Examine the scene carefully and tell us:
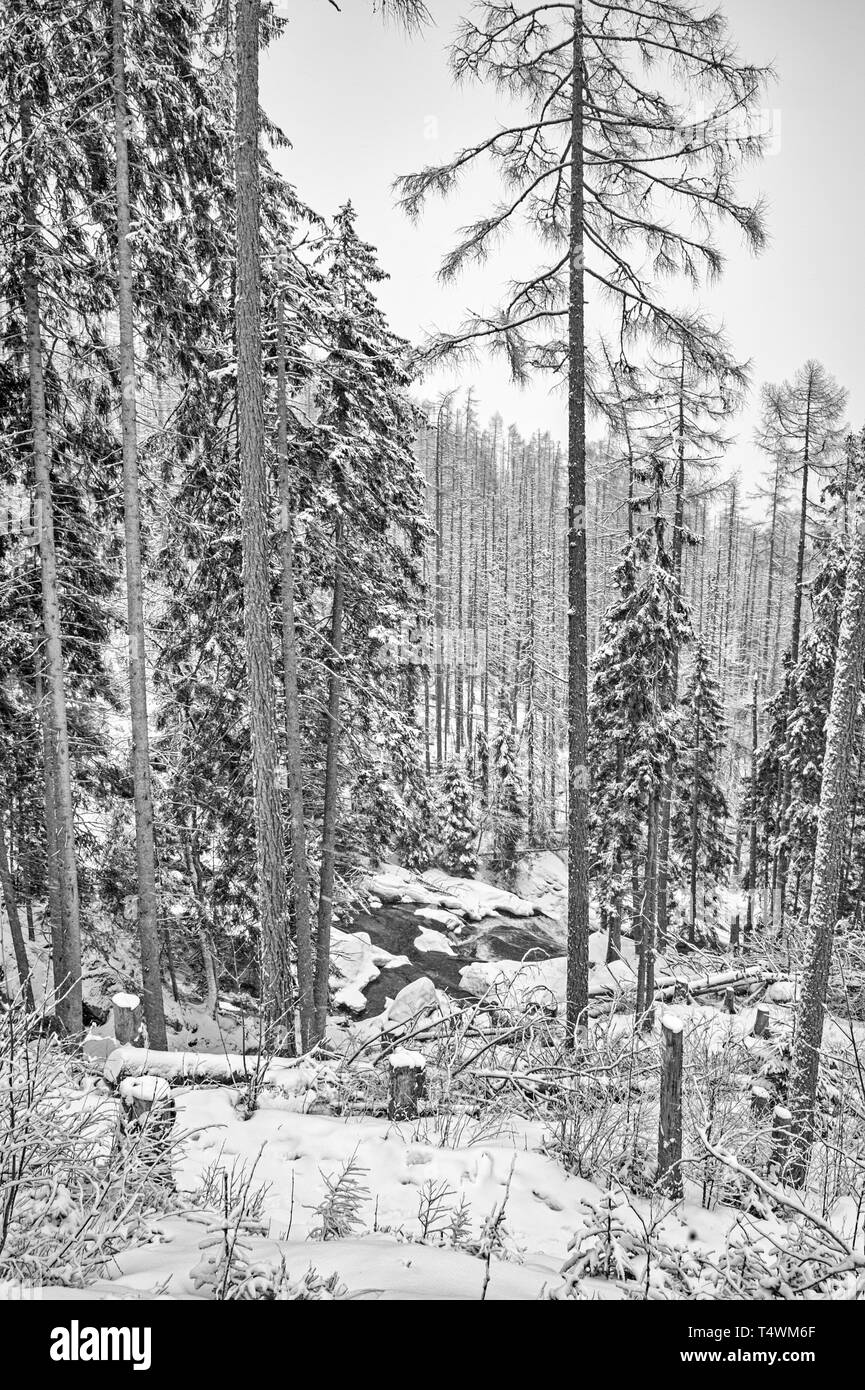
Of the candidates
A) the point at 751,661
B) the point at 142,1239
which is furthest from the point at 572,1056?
the point at 751,661

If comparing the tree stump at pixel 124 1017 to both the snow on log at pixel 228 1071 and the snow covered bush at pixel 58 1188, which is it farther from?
the snow covered bush at pixel 58 1188

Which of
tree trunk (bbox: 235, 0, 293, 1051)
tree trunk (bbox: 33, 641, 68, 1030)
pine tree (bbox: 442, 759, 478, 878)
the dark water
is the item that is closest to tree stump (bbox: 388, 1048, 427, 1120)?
tree trunk (bbox: 235, 0, 293, 1051)

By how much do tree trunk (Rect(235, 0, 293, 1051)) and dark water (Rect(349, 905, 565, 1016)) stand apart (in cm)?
1129

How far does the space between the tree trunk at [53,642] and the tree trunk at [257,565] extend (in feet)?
11.0

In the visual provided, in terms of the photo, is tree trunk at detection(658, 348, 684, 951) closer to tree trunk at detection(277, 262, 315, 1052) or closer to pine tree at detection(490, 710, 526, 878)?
tree trunk at detection(277, 262, 315, 1052)

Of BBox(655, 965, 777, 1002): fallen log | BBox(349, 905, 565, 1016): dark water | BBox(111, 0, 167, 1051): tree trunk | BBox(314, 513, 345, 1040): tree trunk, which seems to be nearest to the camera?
BBox(111, 0, 167, 1051): tree trunk

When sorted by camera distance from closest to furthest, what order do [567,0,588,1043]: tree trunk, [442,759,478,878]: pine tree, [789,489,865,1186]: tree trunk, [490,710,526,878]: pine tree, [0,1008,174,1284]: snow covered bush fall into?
[0,1008,174,1284]: snow covered bush → [789,489,865,1186]: tree trunk → [567,0,588,1043]: tree trunk → [442,759,478,878]: pine tree → [490,710,526,878]: pine tree

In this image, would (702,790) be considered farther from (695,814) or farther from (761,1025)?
(761,1025)

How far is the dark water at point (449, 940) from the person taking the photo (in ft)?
59.8

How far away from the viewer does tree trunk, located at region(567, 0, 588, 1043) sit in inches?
294

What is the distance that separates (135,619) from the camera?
8523mm

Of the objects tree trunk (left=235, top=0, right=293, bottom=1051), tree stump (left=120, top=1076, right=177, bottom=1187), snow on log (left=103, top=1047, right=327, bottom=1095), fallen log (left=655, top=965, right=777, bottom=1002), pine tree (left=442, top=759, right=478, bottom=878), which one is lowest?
pine tree (left=442, top=759, right=478, bottom=878)

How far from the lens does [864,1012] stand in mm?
12555
